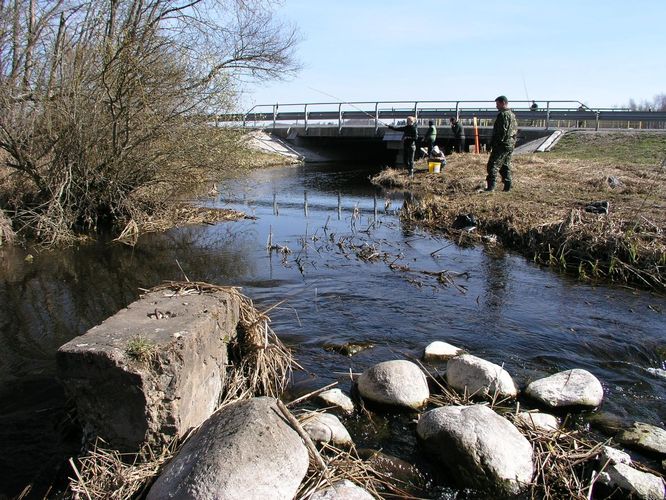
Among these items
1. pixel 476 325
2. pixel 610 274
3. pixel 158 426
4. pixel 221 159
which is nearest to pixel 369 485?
pixel 158 426

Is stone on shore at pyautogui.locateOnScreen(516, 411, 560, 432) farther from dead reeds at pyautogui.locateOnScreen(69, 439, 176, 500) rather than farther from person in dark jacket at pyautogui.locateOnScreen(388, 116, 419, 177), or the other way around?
person in dark jacket at pyautogui.locateOnScreen(388, 116, 419, 177)

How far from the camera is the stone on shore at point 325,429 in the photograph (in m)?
3.82

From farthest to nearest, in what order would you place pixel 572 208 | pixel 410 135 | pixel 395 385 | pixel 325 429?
1. pixel 410 135
2. pixel 572 208
3. pixel 395 385
4. pixel 325 429

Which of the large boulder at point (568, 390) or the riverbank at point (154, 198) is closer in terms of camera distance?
the large boulder at point (568, 390)

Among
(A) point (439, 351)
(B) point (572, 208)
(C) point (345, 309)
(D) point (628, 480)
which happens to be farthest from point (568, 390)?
(B) point (572, 208)

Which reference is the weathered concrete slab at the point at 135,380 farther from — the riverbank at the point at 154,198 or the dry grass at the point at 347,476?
the riverbank at the point at 154,198

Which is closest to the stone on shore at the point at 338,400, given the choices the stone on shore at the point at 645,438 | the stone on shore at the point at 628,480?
the stone on shore at the point at 628,480

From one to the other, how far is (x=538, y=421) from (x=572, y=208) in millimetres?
7355

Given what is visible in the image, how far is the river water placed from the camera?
4.61 metres

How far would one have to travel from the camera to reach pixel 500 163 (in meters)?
13.4

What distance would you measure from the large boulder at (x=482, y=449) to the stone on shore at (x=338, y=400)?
0.75 metres

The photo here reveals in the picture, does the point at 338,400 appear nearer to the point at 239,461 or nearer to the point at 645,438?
the point at 239,461

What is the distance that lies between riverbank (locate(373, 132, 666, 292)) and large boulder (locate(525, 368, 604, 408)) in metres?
2.55

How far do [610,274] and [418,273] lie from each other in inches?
113
